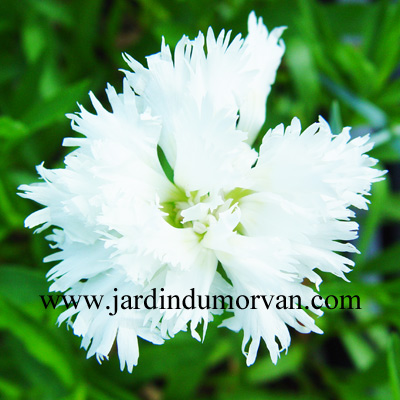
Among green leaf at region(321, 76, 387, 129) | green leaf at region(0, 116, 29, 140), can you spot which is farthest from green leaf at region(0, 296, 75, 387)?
green leaf at region(321, 76, 387, 129)

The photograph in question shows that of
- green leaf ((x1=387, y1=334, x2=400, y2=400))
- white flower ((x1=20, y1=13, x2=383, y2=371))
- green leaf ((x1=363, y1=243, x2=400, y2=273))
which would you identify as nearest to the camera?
white flower ((x1=20, y1=13, x2=383, y2=371))

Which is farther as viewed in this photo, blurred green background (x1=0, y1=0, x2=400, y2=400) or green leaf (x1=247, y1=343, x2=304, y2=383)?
green leaf (x1=247, y1=343, x2=304, y2=383)

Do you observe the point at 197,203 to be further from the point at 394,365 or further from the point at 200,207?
the point at 394,365

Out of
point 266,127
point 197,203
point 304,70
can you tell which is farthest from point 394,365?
point 304,70

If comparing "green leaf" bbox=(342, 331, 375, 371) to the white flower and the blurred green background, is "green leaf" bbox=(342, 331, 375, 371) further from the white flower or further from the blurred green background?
the white flower

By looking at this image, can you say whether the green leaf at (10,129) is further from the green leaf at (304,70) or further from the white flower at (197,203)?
the green leaf at (304,70)

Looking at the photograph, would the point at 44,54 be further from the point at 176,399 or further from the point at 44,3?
the point at 176,399

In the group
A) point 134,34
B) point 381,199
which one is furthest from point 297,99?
point 134,34
